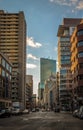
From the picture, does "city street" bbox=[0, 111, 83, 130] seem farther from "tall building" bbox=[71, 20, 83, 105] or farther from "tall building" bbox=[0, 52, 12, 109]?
"tall building" bbox=[0, 52, 12, 109]

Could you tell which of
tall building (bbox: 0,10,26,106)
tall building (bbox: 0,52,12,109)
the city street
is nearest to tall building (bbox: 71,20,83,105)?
tall building (bbox: 0,52,12,109)

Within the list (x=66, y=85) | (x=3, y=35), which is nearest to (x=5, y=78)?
(x=66, y=85)

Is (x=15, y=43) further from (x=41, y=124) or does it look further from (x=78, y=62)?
(x=41, y=124)

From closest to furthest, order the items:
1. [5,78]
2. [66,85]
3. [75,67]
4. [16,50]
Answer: [75,67], [5,78], [66,85], [16,50]

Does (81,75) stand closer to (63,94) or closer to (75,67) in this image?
(75,67)

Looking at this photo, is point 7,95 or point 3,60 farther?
point 7,95

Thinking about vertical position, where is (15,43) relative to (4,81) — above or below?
above

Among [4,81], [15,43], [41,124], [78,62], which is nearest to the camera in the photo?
[41,124]

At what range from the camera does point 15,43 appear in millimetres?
194250

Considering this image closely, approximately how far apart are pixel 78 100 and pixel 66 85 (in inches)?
3136

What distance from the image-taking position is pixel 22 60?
192 m

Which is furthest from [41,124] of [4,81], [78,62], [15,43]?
[15,43]

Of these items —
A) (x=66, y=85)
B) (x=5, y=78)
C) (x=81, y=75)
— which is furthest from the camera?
(x=66, y=85)

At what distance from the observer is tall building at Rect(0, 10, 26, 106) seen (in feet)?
620
